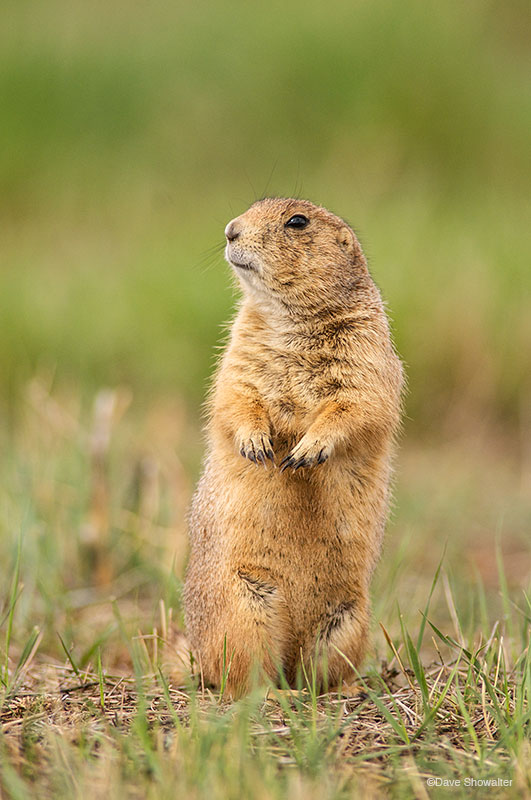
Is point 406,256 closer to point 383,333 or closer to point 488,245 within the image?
point 488,245

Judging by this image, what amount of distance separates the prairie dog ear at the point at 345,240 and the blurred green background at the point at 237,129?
252 inches

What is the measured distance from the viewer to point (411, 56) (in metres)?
15.3

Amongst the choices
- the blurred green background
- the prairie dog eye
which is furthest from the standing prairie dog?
the blurred green background

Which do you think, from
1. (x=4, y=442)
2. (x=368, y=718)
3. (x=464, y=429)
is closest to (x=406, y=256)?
(x=464, y=429)

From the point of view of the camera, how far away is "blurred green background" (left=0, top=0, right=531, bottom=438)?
1227 centimetres

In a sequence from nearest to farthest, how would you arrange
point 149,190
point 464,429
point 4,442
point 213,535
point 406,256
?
point 213,535 → point 4,442 → point 464,429 → point 406,256 → point 149,190

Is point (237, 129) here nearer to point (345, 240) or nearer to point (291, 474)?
point (345, 240)

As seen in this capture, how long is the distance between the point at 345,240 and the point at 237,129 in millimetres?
11638

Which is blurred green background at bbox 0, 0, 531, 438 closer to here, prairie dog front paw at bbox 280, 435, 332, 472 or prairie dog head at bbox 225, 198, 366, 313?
prairie dog head at bbox 225, 198, 366, 313

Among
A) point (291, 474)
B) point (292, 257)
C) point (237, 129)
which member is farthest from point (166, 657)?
point (237, 129)

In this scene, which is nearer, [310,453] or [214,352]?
[310,453]

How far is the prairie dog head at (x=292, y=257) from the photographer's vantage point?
425 cm

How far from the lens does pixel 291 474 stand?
3916 mm

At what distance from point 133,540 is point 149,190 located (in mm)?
9488
